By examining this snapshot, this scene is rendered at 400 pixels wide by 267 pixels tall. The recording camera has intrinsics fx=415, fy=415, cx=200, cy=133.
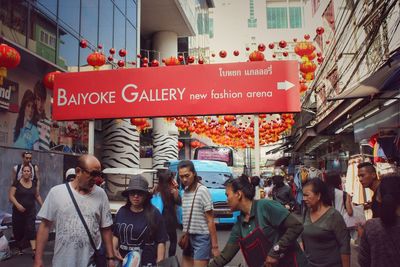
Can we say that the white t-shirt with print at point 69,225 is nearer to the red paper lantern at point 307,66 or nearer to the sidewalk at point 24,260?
the sidewalk at point 24,260

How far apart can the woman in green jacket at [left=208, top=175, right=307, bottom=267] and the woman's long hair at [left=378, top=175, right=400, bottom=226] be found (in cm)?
78

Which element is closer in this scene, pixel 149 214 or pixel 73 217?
pixel 73 217

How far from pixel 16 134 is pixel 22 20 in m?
3.46

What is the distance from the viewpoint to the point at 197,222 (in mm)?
5141

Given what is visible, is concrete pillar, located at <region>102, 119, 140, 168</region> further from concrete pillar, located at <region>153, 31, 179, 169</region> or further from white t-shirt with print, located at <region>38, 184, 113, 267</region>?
white t-shirt with print, located at <region>38, 184, 113, 267</region>

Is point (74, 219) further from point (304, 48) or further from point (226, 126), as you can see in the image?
point (226, 126)

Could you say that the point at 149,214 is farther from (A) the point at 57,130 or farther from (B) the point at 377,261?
(A) the point at 57,130

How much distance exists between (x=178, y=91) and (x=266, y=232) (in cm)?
677

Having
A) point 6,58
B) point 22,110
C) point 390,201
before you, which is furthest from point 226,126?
point 390,201

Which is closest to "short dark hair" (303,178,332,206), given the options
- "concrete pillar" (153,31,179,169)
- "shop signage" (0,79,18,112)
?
"shop signage" (0,79,18,112)

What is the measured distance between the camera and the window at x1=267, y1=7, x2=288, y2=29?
68750 millimetres

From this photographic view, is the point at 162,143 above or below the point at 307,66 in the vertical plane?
below

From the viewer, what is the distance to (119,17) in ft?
69.8

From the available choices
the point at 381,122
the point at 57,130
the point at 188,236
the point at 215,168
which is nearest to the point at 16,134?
the point at 57,130
